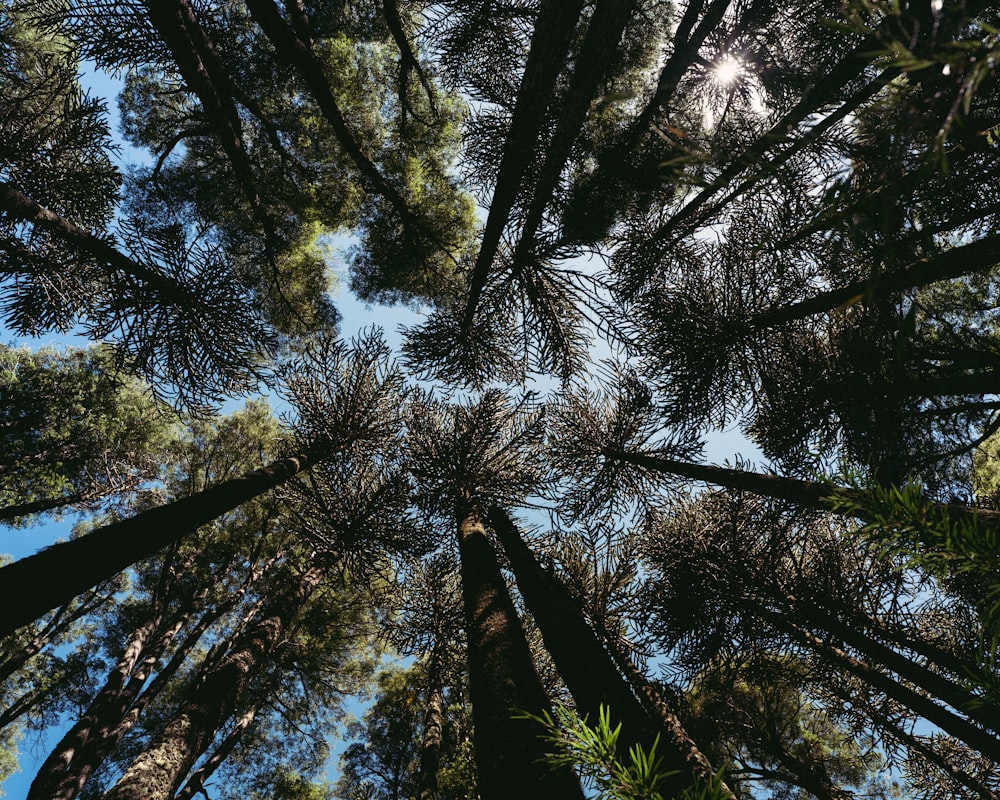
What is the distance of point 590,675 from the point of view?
2.83 m

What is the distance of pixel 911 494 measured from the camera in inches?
42.3

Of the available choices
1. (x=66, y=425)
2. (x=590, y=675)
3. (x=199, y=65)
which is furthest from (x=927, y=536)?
(x=66, y=425)

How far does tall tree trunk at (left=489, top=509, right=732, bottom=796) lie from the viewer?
2240 mm

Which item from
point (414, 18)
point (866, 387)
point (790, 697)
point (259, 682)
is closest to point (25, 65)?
point (414, 18)

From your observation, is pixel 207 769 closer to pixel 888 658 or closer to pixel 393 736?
pixel 393 736

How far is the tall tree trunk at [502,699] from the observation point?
6.52 ft

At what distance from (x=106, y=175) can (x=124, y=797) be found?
647 centimetres

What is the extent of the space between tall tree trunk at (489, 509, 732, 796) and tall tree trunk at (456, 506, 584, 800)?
287mm

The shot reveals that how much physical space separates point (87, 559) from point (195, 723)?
3.02 metres

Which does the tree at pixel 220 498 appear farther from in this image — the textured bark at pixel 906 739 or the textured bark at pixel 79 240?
the textured bark at pixel 906 739

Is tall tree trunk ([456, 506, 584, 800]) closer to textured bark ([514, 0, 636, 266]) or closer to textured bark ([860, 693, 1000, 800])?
textured bark ([514, 0, 636, 266])

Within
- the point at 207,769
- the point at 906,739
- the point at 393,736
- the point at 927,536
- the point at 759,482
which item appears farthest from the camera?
the point at 393,736

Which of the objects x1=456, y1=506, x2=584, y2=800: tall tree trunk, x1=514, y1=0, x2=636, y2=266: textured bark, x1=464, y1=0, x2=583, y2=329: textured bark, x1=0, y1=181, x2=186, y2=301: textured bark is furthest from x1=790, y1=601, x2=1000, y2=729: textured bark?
x1=0, y1=181, x2=186, y2=301: textured bark

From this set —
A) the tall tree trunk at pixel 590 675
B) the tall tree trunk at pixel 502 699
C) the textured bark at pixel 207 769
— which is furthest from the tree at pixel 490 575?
the textured bark at pixel 207 769
